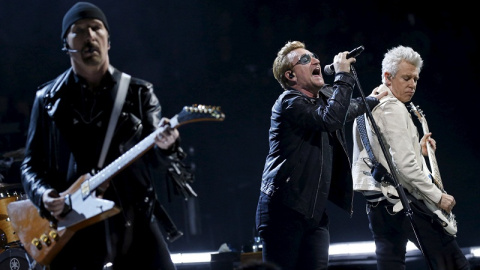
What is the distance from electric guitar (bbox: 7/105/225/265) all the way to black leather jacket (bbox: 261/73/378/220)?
102 cm

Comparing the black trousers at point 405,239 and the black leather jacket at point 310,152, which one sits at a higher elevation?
the black leather jacket at point 310,152

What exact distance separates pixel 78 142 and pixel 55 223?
13.2 inches

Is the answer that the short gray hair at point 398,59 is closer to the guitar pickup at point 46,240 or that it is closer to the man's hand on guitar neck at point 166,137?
the man's hand on guitar neck at point 166,137

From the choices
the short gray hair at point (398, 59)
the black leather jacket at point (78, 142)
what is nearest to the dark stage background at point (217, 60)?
the short gray hair at point (398, 59)

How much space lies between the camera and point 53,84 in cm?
263

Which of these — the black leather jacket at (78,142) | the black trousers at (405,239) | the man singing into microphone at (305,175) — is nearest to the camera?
the black leather jacket at (78,142)

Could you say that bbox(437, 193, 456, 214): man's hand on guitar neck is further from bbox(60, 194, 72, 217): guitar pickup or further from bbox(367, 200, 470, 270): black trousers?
bbox(60, 194, 72, 217): guitar pickup

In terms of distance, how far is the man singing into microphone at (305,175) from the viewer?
131 inches

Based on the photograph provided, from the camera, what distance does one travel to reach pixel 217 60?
7.26 m

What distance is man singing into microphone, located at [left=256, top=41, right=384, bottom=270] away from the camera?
3336 mm

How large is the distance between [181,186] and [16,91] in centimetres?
542

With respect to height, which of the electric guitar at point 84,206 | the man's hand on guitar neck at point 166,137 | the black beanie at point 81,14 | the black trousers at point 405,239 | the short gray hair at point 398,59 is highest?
the black beanie at point 81,14

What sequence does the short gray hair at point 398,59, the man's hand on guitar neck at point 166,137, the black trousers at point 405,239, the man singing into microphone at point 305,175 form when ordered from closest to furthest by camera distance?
1. the man's hand on guitar neck at point 166,137
2. the man singing into microphone at point 305,175
3. the black trousers at point 405,239
4. the short gray hair at point 398,59

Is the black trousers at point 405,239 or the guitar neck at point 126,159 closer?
the guitar neck at point 126,159
